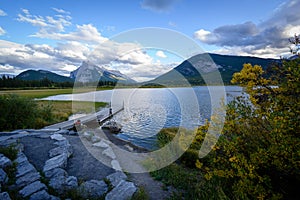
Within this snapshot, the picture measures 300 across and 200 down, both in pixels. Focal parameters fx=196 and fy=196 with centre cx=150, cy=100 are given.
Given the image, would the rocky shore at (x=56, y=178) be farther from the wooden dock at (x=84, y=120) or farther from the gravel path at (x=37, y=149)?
the wooden dock at (x=84, y=120)

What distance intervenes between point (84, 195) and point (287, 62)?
506 cm

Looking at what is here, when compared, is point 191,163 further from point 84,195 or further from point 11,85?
point 11,85

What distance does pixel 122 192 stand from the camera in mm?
5016

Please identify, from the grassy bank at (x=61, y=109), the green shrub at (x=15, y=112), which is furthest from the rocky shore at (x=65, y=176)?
the grassy bank at (x=61, y=109)

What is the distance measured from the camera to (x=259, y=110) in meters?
3.81

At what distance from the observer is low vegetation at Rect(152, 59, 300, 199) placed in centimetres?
308

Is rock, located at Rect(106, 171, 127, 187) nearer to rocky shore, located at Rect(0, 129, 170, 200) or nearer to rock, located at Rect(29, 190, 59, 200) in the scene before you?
rocky shore, located at Rect(0, 129, 170, 200)

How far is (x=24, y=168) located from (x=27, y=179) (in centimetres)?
72

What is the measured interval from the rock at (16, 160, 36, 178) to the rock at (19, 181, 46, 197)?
0.74 m

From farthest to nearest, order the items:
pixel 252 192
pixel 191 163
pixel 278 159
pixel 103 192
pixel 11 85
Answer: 1. pixel 11 85
2. pixel 191 163
3. pixel 103 192
4. pixel 252 192
5. pixel 278 159

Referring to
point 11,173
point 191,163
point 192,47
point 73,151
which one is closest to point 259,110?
point 192,47

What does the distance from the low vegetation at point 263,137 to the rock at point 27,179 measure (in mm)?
3667

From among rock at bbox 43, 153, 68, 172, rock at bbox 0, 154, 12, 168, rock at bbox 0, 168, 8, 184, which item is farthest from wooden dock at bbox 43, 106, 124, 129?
rock at bbox 0, 168, 8, 184

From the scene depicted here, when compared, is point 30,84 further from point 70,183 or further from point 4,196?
point 4,196
